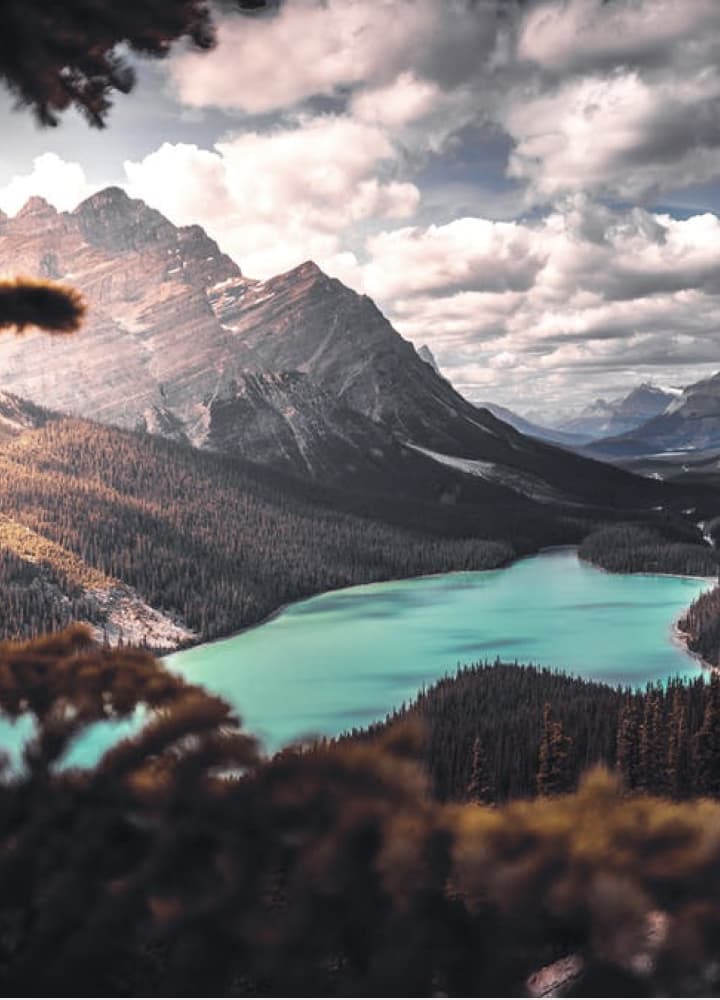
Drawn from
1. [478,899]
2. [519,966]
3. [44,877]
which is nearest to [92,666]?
[44,877]

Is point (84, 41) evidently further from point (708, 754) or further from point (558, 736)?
point (708, 754)

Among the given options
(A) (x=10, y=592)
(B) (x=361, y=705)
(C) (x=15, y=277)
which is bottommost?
(B) (x=361, y=705)

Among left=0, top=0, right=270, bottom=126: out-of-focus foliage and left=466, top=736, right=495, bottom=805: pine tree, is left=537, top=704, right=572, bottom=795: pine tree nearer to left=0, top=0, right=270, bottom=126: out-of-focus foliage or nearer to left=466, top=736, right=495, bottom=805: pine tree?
left=466, top=736, right=495, bottom=805: pine tree

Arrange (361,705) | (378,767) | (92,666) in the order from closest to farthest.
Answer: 1. (378,767)
2. (92,666)
3. (361,705)

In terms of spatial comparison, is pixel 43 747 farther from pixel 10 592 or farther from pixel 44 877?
pixel 10 592

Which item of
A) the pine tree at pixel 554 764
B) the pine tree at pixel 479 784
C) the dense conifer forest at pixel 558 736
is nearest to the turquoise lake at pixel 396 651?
the dense conifer forest at pixel 558 736

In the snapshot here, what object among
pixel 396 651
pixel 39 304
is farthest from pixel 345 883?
pixel 396 651
